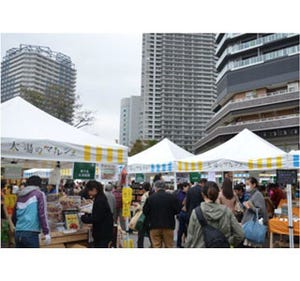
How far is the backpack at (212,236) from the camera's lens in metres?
3.93

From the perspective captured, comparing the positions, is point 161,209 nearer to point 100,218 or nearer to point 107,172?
point 100,218

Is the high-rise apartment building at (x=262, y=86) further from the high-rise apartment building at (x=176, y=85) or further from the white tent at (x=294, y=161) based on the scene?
the high-rise apartment building at (x=176, y=85)

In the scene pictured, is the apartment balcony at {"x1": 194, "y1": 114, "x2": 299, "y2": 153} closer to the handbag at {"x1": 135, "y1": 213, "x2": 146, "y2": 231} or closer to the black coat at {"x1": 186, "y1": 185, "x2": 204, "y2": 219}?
the black coat at {"x1": 186, "y1": 185, "x2": 204, "y2": 219}

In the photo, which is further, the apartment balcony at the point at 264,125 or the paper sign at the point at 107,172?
the apartment balcony at the point at 264,125

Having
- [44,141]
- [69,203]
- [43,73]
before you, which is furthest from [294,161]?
[43,73]

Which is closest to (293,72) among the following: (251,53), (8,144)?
(251,53)

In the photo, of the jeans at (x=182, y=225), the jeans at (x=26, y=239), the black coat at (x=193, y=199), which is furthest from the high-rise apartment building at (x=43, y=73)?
the jeans at (x=26, y=239)

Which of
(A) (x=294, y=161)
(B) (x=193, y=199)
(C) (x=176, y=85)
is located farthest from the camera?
(C) (x=176, y=85)

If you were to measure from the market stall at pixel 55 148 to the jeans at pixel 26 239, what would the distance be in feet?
2.45

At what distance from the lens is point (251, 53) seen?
52875 mm

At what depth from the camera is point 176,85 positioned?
4656 inches

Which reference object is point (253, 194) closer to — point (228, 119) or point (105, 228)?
point (105, 228)

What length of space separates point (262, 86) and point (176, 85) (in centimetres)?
6966

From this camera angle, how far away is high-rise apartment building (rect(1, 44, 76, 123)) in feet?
94.1
